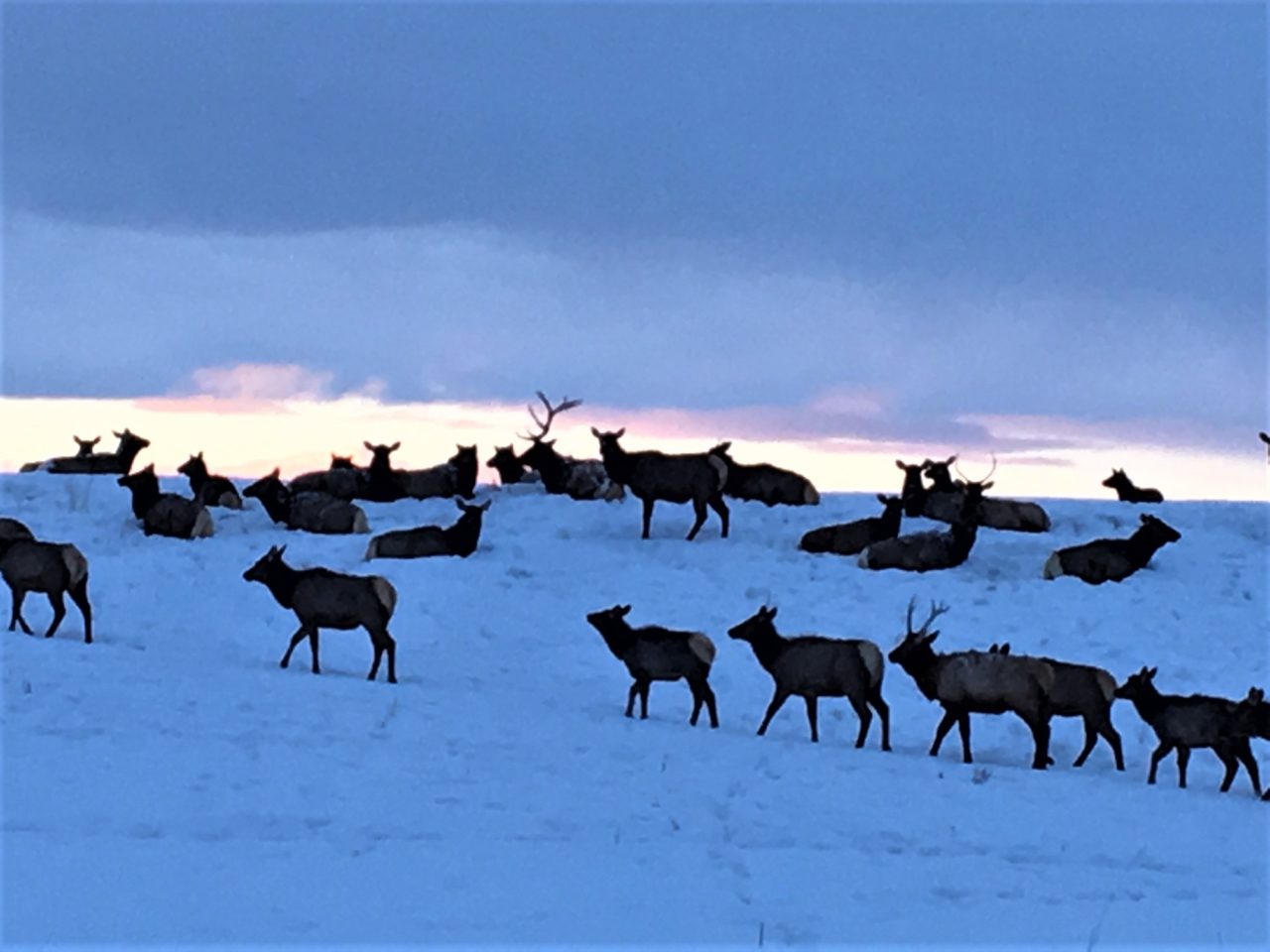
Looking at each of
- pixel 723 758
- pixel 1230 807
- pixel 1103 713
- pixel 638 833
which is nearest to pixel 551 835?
pixel 638 833

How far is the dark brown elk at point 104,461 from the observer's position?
29375mm

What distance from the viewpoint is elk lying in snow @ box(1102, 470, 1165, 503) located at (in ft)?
95.0

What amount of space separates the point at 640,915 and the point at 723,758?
3.90m

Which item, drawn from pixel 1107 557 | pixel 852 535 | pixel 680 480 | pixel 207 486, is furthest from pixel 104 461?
pixel 1107 557

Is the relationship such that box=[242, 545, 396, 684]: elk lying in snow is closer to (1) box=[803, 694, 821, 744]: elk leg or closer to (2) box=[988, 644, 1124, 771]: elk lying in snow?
(1) box=[803, 694, 821, 744]: elk leg

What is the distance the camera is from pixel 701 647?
48.9ft

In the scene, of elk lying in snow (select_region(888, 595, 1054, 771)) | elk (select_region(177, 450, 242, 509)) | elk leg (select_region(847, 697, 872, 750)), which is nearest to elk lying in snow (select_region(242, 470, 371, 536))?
elk (select_region(177, 450, 242, 509))

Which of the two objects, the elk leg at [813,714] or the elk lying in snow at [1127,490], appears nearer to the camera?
the elk leg at [813,714]

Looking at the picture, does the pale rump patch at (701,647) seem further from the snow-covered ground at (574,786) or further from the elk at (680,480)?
the elk at (680,480)

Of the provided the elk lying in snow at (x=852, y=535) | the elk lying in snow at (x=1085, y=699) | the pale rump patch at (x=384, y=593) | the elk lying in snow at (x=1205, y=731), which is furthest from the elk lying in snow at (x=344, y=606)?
the elk lying in snow at (x=852, y=535)

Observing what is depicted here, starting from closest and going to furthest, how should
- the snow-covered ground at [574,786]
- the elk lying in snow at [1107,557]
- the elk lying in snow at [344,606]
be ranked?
the snow-covered ground at [574,786] → the elk lying in snow at [344,606] → the elk lying in snow at [1107,557]

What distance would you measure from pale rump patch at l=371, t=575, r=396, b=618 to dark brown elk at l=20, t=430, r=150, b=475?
14.9 m

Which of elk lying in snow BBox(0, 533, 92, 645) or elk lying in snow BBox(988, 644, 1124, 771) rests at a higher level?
elk lying in snow BBox(0, 533, 92, 645)

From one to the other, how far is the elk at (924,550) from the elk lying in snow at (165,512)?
9.27 meters
